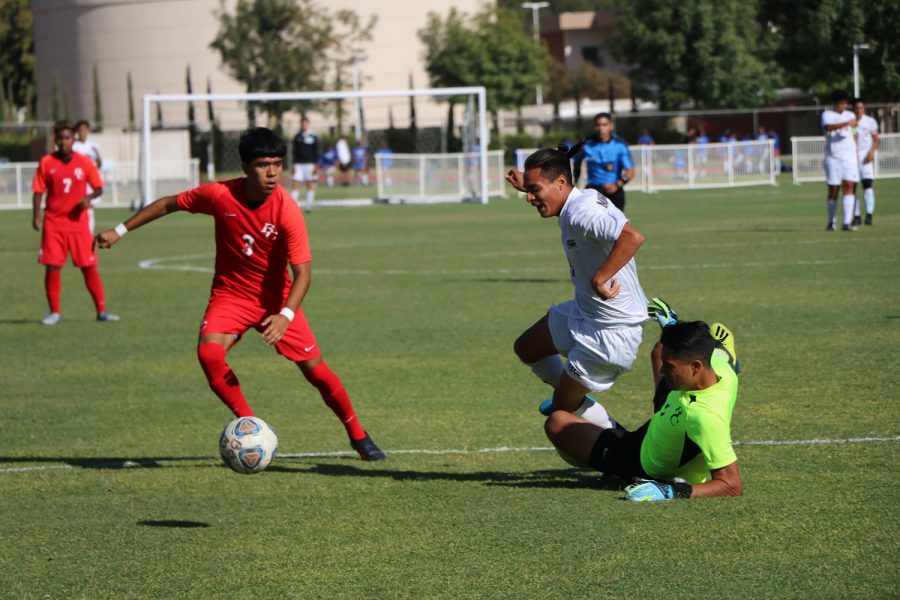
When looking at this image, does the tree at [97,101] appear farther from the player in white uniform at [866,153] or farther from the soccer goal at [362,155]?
the player in white uniform at [866,153]

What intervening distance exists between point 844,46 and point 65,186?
45.3 metres

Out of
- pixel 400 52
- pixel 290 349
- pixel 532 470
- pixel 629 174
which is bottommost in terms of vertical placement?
pixel 532 470

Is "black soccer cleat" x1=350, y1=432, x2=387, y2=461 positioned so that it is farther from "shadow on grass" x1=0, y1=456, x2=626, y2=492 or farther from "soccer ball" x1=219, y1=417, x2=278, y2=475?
"soccer ball" x1=219, y1=417, x2=278, y2=475

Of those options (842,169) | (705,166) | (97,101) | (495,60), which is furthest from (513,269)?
(97,101)

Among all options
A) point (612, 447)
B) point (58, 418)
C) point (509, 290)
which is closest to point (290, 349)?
point (612, 447)

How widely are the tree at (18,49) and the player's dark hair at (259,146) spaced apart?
319 feet

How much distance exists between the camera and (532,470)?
7809mm

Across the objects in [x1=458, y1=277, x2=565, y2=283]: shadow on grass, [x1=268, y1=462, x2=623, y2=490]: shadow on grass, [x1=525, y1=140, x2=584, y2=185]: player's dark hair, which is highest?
[x1=525, y1=140, x2=584, y2=185]: player's dark hair

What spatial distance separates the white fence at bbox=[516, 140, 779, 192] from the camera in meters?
42.4

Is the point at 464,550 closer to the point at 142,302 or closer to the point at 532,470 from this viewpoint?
the point at 532,470

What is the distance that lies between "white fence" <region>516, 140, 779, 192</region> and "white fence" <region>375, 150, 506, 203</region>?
505cm

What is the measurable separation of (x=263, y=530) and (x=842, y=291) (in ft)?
34.9

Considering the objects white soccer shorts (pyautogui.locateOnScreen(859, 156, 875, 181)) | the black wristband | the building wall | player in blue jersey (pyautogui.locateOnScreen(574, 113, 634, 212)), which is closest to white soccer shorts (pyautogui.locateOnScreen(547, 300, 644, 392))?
the black wristband

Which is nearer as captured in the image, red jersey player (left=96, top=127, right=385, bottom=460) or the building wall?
red jersey player (left=96, top=127, right=385, bottom=460)
